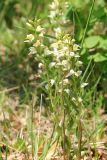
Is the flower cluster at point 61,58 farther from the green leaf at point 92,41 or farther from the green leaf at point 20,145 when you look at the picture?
the green leaf at point 92,41

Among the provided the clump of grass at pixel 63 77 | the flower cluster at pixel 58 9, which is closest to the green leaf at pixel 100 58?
the flower cluster at pixel 58 9

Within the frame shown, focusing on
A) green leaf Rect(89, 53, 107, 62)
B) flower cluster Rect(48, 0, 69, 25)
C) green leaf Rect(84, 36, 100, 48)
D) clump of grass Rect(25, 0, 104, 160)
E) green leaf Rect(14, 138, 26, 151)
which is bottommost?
green leaf Rect(14, 138, 26, 151)

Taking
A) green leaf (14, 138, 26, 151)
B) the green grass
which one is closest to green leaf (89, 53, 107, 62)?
the green grass

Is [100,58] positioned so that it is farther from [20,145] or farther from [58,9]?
[20,145]

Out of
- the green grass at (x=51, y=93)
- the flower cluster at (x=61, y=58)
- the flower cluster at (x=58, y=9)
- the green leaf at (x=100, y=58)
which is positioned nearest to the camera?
the flower cluster at (x=61, y=58)

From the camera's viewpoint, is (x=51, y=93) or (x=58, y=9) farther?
(x=58, y=9)

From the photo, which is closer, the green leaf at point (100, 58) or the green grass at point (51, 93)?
the green grass at point (51, 93)

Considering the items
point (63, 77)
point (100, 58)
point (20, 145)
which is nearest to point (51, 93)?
point (63, 77)

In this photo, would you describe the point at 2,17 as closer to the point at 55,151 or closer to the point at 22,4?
the point at 22,4

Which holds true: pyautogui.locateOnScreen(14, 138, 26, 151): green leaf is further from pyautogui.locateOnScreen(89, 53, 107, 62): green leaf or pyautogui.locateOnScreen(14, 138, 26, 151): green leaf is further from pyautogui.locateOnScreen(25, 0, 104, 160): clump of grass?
pyautogui.locateOnScreen(89, 53, 107, 62): green leaf

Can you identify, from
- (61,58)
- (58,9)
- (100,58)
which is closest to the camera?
(61,58)

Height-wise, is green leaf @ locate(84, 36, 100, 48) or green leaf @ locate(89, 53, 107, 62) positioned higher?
green leaf @ locate(84, 36, 100, 48)
